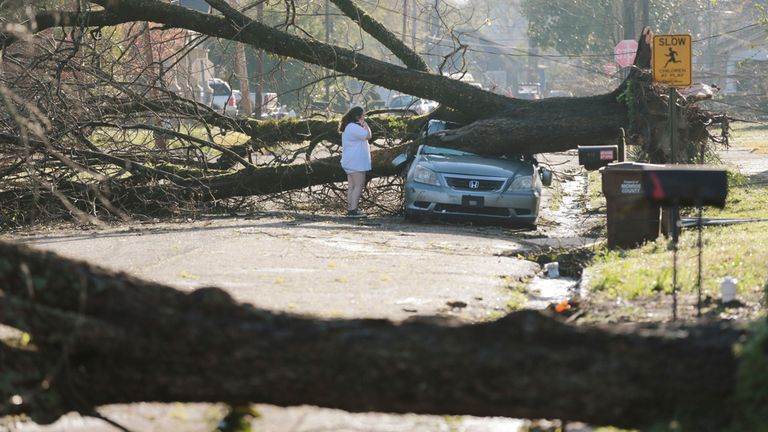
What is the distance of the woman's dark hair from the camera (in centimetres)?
1867

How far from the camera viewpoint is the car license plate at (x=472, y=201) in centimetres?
1777

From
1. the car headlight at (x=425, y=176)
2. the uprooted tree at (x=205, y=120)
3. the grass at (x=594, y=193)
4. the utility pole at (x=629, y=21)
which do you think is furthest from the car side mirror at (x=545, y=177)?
the utility pole at (x=629, y=21)

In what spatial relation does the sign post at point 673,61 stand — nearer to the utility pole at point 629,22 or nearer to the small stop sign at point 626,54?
the small stop sign at point 626,54

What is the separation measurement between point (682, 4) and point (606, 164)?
64859 mm

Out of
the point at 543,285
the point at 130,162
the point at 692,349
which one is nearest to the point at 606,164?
the point at 543,285

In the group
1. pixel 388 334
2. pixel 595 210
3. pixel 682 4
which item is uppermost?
pixel 682 4

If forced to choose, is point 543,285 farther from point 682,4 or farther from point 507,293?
point 682,4

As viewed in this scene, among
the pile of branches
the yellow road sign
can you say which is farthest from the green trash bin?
the pile of branches

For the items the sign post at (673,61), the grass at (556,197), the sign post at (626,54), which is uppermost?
the sign post at (626,54)

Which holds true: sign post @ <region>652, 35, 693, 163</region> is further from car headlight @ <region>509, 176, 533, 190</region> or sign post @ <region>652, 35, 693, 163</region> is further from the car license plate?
the car license plate

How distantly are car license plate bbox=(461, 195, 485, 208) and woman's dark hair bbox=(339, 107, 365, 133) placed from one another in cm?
215

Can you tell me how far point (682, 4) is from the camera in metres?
77.1

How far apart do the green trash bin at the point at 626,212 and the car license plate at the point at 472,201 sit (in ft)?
12.1

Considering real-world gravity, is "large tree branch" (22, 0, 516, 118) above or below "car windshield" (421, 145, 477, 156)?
above
